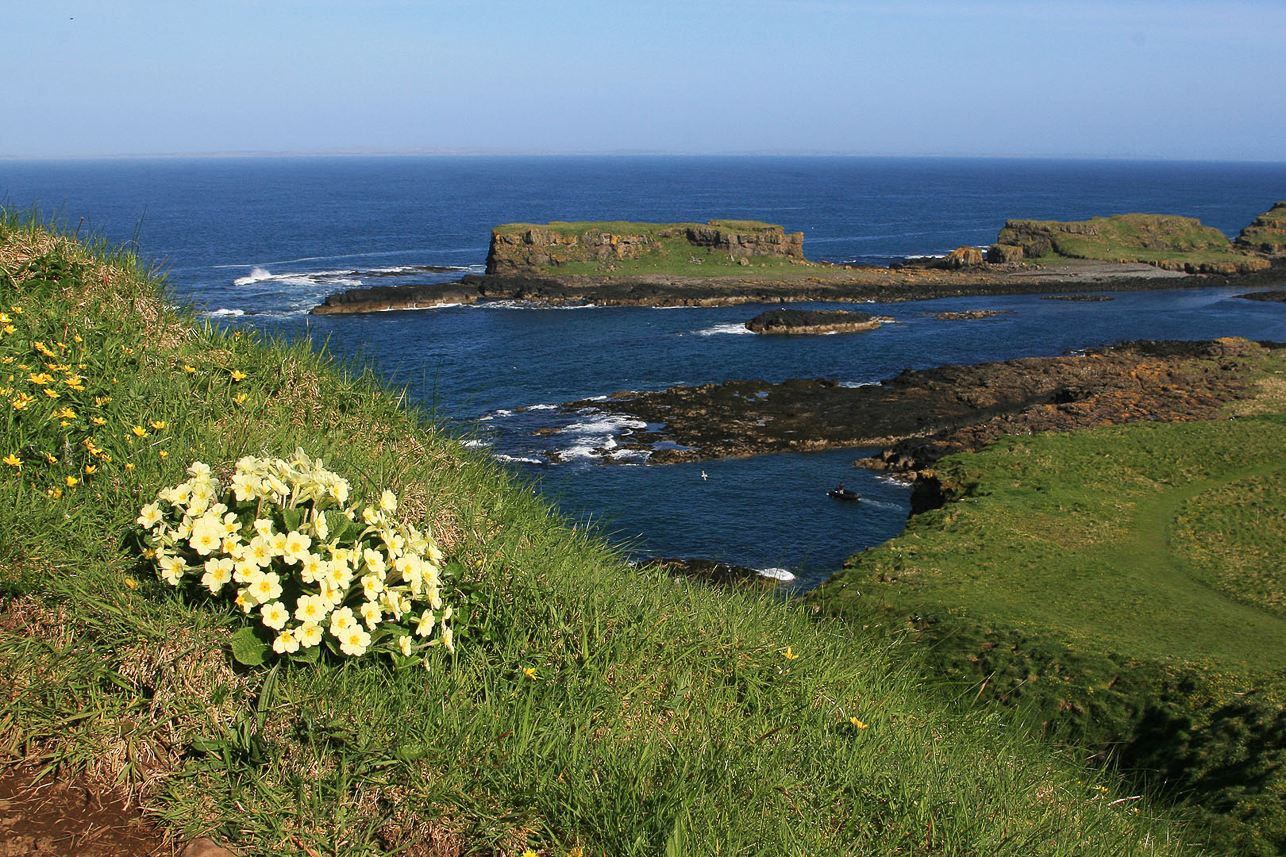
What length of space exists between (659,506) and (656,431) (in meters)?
9.09

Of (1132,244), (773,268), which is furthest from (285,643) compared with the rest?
(1132,244)

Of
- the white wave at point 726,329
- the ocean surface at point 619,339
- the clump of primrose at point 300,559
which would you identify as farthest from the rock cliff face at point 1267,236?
the clump of primrose at point 300,559

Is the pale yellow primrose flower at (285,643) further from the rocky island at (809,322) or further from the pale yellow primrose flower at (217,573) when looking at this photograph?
the rocky island at (809,322)

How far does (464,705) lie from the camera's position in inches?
161

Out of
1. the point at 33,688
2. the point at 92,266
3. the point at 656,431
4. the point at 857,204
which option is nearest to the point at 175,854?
the point at 33,688

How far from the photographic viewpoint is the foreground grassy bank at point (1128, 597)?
38.2 ft

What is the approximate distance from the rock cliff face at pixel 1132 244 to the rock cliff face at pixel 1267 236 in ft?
5.79

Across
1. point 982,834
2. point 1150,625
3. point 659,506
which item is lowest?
point 659,506

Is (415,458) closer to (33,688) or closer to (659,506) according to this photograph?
(33,688)

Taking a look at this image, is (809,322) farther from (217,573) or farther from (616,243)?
(217,573)

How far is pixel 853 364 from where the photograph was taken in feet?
171

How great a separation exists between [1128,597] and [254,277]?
73467 mm

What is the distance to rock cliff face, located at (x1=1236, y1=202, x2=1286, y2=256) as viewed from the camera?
95.8 m

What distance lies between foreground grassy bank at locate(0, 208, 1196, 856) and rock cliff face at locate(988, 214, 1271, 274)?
308 ft
